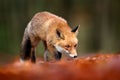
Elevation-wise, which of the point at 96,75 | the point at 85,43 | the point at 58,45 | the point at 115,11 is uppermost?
the point at 115,11

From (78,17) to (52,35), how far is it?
539cm

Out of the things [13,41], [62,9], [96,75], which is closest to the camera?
[96,75]

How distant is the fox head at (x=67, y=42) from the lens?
1.80m

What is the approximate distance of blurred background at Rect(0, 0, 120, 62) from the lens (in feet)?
23.1

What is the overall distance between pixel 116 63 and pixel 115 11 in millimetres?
7377

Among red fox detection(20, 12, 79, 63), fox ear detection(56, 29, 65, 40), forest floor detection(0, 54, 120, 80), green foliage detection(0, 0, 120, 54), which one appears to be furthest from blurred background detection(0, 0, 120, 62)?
forest floor detection(0, 54, 120, 80)

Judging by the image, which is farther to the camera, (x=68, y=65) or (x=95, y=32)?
(x=95, y=32)

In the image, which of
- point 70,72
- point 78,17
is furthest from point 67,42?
point 78,17

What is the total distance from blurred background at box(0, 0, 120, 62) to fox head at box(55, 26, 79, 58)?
4.66 m

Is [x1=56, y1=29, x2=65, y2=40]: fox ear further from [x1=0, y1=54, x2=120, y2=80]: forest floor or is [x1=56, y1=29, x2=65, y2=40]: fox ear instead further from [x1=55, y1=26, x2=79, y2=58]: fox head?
[x1=0, y1=54, x2=120, y2=80]: forest floor

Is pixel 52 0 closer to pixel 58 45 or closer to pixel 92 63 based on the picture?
pixel 58 45

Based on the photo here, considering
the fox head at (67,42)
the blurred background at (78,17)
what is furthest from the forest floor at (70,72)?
the blurred background at (78,17)

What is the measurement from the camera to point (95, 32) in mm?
7770

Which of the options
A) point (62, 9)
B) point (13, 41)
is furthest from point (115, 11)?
point (13, 41)
